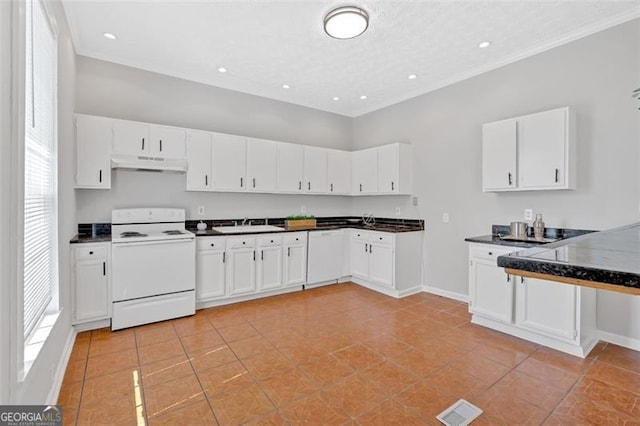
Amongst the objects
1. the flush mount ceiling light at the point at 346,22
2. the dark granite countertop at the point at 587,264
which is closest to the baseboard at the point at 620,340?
the dark granite countertop at the point at 587,264

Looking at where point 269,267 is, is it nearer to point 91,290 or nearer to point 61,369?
point 91,290

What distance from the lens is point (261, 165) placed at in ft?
14.9

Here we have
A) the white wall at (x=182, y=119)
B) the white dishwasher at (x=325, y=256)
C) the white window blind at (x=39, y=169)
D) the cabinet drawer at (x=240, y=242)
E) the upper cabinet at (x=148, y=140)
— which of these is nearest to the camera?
the white window blind at (x=39, y=169)

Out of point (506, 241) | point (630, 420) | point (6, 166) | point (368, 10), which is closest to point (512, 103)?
point (506, 241)

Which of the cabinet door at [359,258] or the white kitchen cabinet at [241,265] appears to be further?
the cabinet door at [359,258]

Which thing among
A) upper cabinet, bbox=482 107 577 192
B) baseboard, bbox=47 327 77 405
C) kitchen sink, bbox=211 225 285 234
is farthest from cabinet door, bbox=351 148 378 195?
baseboard, bbox=47 327 77 405

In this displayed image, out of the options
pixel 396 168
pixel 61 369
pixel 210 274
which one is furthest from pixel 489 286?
pixel 61 369

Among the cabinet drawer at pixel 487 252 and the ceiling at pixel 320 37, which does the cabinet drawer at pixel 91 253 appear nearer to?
the ceiling at pixel 320 37

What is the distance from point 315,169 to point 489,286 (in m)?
3.02

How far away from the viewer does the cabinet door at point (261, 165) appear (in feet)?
14.6

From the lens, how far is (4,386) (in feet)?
3.64

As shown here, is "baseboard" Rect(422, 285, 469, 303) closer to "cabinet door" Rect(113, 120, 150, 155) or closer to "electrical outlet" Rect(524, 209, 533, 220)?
"electrical outlet" Rect(524, 209, 533, 220)

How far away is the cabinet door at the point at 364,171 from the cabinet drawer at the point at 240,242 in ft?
7.06

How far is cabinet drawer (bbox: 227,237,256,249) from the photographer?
3.96m
